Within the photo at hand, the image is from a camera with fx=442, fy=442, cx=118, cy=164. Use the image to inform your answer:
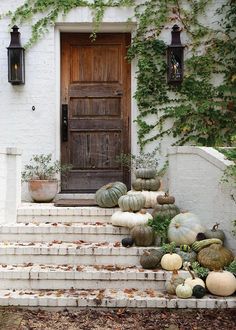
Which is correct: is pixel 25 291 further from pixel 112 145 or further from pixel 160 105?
pixel 160 105

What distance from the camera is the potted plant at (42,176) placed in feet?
19.7

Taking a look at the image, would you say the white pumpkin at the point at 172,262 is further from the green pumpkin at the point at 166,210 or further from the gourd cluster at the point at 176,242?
the green pumpkin at the point at 166,210

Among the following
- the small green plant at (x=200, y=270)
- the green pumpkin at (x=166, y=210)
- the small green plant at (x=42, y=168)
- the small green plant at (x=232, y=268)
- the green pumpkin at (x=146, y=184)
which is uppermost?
the small green plant at (x=42, y=168)

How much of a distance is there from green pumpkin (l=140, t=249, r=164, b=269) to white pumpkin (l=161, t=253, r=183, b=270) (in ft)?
0.28

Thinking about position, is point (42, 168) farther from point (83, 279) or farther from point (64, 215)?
point (83, 279)

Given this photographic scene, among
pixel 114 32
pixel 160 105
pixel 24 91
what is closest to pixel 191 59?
pixel 160 105

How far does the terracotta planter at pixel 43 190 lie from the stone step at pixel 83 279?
175 centimetres

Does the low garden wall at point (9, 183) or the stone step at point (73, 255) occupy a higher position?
the low garden wall at point (9, 183)

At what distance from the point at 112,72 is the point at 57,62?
814 millimetres

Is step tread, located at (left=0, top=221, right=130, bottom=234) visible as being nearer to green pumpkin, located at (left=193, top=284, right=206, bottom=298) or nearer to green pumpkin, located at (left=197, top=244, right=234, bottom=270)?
green pumpkin, located at (left=197, top=244, right=234, bottom=270)

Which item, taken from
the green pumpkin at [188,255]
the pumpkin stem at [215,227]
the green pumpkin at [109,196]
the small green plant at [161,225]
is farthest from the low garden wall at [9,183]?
the pumpkin stem at [215,227]

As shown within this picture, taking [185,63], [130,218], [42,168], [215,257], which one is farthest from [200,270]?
[185,63]

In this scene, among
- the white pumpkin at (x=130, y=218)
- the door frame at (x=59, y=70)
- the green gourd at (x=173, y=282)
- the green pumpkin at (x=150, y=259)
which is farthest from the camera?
the door frame at (x=59, y=70)

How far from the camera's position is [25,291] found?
14.0 feet
